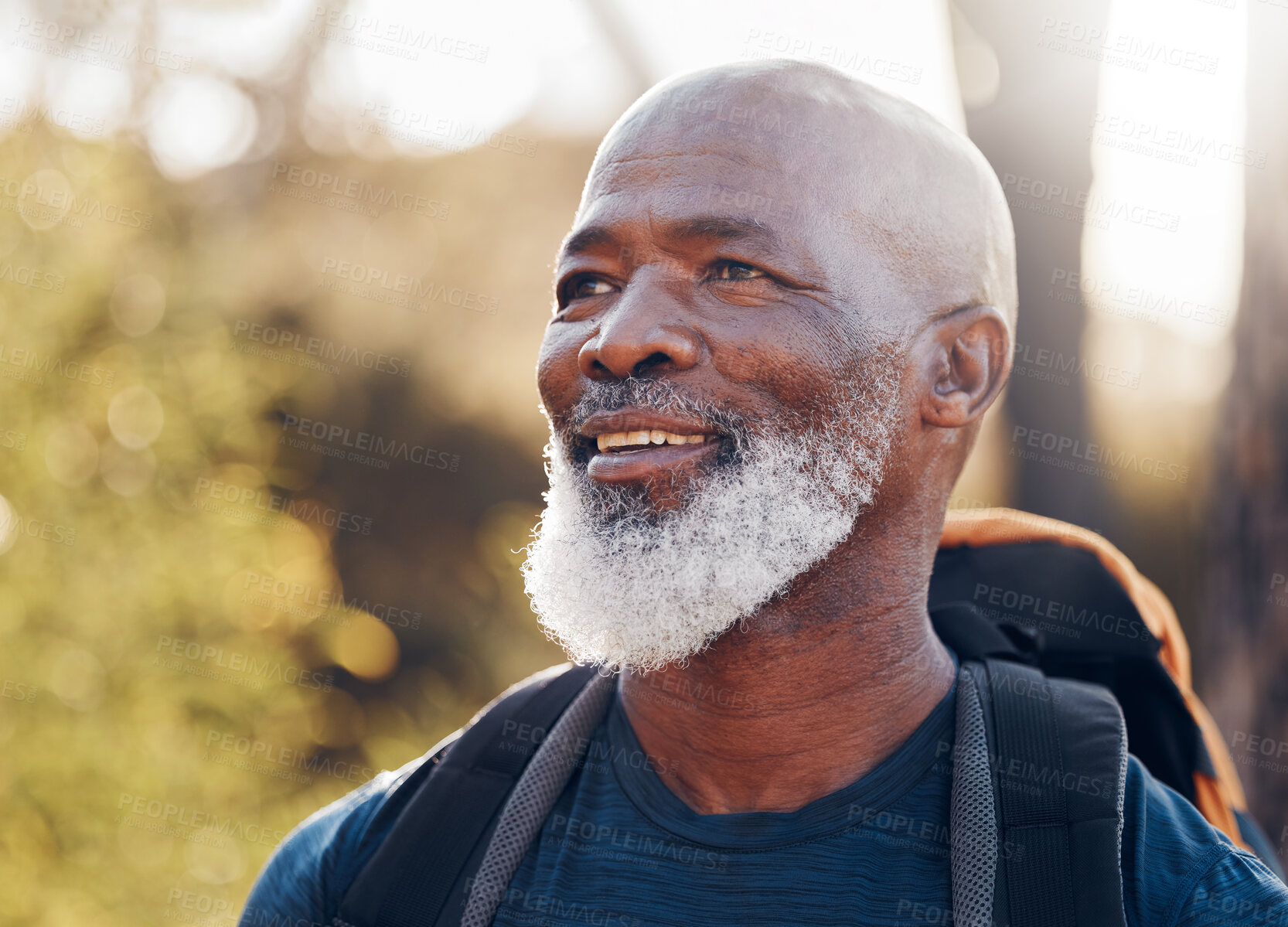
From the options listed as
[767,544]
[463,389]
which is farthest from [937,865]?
[463,389]

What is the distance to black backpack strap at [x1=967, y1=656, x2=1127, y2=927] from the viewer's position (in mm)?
1574

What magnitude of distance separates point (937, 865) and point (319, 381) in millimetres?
6448

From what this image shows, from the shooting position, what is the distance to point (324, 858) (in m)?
2.11

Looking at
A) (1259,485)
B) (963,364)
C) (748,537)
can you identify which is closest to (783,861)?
(748,537)

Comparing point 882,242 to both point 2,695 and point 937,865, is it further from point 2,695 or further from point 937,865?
point 2,695

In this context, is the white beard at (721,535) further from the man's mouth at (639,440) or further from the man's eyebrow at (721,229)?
the man's eyebrow at (721,229)

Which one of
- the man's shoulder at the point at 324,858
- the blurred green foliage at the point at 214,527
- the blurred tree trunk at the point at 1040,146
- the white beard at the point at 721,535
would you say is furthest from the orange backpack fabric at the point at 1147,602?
the blurred green foliage at the point at 214,527

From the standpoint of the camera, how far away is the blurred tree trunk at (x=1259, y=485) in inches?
129

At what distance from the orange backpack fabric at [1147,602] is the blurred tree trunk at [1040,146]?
5.40 feet

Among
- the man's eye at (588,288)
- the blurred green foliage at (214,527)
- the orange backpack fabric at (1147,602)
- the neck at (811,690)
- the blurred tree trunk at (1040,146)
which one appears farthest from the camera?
the blurred green foliage at (214,527)

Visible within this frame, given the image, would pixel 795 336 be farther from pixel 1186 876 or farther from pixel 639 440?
pixel 1186 876

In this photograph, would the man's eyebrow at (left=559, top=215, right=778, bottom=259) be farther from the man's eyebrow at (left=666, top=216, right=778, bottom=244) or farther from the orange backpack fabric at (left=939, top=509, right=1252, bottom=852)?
the orange backpack fabric at (left=939, top=509, right=1252, bottom=852)

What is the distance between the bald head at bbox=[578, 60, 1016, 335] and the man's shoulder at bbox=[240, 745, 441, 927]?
1.35 metres

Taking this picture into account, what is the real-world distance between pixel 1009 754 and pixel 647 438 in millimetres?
893
